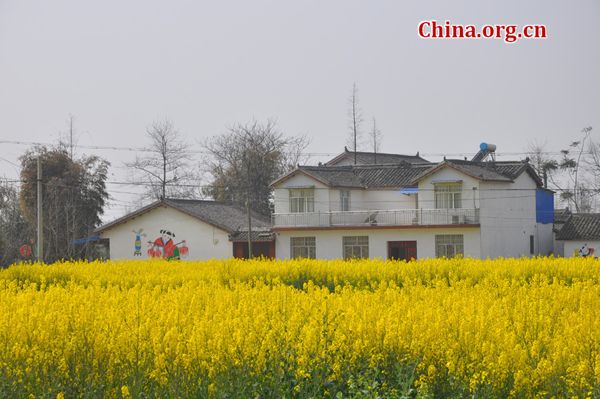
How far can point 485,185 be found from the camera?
50.9 meters

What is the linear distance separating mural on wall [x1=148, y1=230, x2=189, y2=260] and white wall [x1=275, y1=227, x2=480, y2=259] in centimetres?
474

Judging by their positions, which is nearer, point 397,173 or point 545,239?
point 397,173

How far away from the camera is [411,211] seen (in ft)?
169

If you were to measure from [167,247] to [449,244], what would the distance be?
14047 mm

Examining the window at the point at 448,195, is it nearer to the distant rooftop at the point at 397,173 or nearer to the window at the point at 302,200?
the distant rooftop at the point at 397,173

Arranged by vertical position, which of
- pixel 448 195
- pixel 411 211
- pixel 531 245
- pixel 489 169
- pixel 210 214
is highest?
pixel 489 169

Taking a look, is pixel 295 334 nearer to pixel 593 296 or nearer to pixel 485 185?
pixel 593 296

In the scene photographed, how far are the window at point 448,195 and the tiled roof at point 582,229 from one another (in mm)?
6574

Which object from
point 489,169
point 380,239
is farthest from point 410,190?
point 489,169

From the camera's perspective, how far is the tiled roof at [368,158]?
65.7 meters

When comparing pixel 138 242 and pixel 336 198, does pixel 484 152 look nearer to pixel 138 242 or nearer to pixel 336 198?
pixel 336 198

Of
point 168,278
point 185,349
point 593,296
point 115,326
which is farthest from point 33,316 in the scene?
point 168,278

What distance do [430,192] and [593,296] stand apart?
3620 centimetres

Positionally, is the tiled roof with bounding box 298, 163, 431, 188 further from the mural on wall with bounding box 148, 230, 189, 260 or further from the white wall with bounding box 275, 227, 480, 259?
the mural on wall with bounding box 148, 230, 189, 260
